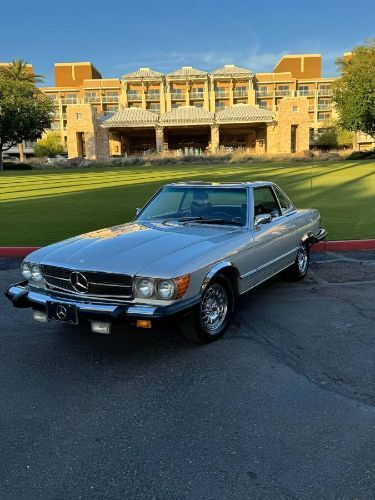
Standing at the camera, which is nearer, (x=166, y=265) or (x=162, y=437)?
(x=162, y=437)

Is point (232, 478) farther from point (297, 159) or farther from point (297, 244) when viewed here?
point (297, 159)

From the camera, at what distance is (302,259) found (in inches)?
264

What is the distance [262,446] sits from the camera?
283 cm

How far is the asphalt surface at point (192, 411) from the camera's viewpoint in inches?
99.9

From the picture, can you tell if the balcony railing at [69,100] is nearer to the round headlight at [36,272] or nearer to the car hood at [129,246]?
the car hood at [129,246]

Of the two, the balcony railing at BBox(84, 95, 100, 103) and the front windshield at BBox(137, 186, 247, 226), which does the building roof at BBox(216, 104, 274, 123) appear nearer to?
the balcony railing at BBox(84, 95, 100, 103)

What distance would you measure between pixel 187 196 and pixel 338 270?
3.07 metres

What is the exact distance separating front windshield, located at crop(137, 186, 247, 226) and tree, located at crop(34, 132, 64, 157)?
84966mm

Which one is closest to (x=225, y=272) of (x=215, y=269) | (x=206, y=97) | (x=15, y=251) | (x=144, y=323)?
(x=215, y=269)

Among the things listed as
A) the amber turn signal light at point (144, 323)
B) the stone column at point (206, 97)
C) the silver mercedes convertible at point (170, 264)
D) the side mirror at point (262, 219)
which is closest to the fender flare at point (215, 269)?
the silver mercedes convertible at point (170, 264)

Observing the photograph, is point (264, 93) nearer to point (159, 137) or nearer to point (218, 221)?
point (159, 137)

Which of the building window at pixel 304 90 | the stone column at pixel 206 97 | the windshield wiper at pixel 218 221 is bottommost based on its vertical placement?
the windshield wiper at pixel 218 221

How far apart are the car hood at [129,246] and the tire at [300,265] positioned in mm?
1830

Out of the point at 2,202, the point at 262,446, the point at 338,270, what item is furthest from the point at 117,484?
the point at 2,202
